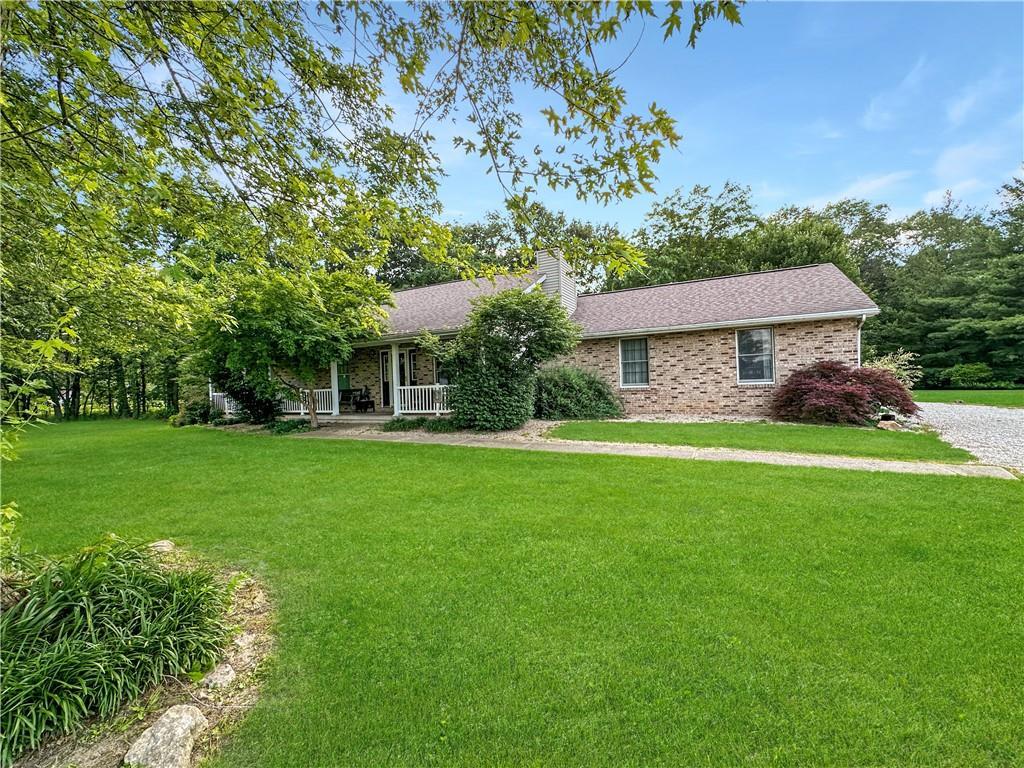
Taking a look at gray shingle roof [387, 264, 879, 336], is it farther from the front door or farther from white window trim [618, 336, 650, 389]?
the front door

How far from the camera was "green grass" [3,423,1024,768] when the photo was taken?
6.61ft

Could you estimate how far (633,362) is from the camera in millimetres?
14492

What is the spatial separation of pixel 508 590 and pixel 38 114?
460cm

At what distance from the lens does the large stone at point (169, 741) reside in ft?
6.32

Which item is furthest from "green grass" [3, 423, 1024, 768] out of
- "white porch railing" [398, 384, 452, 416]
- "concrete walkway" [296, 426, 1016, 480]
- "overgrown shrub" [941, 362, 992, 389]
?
"overgrown shrub" [941, 362, 992, 389]

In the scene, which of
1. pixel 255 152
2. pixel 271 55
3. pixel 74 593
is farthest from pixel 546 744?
pixel 271 55

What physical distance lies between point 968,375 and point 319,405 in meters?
30.2

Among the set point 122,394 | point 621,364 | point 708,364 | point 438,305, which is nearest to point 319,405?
point 438,305

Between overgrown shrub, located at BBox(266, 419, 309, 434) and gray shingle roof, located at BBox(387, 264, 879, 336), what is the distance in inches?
145

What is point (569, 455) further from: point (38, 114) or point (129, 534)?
point (38, 114)

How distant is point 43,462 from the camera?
9281 millimetres

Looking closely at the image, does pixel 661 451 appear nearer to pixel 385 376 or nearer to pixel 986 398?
pixel 385 376

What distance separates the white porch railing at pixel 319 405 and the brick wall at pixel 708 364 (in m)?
8.96

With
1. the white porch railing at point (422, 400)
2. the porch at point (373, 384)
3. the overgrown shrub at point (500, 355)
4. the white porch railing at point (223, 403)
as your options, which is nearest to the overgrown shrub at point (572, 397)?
the overgrown shrub at point (500, 355)
